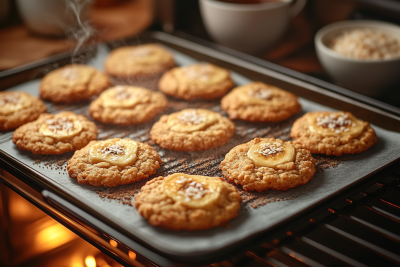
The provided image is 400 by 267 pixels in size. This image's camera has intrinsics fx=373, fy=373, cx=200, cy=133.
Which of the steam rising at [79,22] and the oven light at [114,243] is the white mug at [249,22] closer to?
the steam rising at [79,22]

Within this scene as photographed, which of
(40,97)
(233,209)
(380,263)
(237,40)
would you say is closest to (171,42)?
(237,40)

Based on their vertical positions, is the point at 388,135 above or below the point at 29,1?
below

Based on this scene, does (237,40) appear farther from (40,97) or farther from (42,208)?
(42,208)

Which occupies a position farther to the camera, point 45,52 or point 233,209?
point 45,52

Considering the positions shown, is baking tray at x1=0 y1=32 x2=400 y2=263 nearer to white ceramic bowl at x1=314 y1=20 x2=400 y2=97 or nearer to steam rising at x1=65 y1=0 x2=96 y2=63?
white ceramic bowl at x1=314 y1=20 x2=400 y2=97

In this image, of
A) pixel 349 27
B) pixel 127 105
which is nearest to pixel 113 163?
pixel 127 105

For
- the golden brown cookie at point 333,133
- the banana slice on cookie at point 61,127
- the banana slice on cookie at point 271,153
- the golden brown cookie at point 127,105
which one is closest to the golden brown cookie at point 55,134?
the banana slice on cookie at point 61,127

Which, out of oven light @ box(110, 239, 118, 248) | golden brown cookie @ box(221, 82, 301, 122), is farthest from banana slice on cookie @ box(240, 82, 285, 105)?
oven light @ box(110, 239, 118, 248)
